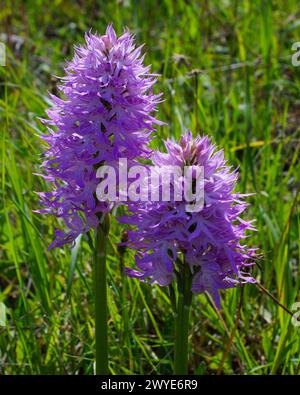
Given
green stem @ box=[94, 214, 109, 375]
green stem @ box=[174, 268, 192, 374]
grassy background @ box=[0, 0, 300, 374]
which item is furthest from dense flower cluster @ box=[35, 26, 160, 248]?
grassy background @ box=[0, 0, 300, 374]

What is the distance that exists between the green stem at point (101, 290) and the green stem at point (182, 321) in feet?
0.65

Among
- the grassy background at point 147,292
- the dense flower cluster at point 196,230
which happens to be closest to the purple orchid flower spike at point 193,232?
the dense flower cluster at point 196,230

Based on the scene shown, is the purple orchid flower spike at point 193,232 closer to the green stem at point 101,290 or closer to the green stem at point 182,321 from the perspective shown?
the green stem at point 182,321

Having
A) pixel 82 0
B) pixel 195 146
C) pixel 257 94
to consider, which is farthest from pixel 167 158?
pixel 82 0

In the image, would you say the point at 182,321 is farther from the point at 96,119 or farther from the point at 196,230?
the point at 96,119

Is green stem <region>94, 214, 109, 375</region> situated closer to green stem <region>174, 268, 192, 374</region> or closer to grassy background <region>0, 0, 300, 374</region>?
green stem <region>174, 268, 192, 374</region>

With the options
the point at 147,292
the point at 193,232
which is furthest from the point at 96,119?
the point at 147,292

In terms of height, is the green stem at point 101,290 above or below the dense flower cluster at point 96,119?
below

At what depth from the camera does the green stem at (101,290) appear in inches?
72.3

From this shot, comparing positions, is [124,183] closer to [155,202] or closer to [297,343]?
[155,202]

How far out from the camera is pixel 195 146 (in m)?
1.71

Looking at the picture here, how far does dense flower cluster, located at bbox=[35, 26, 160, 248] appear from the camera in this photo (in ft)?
5.53

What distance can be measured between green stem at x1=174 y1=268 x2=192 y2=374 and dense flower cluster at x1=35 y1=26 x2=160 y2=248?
27 cm
